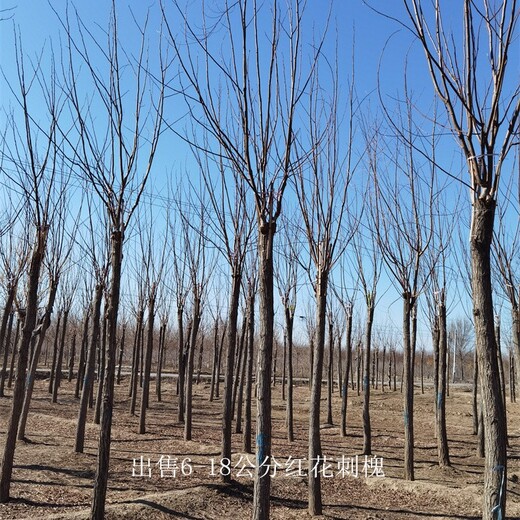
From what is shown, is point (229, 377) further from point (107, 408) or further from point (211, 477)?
point (107, 408)

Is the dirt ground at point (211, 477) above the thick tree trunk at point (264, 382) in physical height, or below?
below

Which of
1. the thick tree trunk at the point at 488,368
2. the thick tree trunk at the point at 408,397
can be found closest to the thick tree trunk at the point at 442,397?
the thick tree trunk at the point at 408,397

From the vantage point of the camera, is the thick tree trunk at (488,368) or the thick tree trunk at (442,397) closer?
the thick tree trunk at (488,368)

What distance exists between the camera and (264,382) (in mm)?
3414

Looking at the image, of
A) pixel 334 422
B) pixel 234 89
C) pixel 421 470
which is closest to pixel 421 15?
pixel 234 89

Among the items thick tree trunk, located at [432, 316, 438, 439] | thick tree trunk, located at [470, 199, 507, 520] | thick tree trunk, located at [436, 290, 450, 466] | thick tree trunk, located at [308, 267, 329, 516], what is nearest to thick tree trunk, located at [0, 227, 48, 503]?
thick tree trunk, located at [308, 267, 329, 516]

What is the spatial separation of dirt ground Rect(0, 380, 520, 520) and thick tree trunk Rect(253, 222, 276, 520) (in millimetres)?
1780

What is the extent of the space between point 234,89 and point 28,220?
417cm

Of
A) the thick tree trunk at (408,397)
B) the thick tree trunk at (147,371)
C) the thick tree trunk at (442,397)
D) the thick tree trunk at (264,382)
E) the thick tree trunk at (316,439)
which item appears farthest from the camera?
the thick tree trunk at (147,371)

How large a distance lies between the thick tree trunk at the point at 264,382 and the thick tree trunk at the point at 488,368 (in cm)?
135

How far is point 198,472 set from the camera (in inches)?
260

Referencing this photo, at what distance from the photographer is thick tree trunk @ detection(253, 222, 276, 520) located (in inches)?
127

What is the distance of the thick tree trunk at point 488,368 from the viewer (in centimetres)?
250

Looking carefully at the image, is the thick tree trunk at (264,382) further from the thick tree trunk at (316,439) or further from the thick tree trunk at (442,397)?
the thick tree trunk at (442,397)
